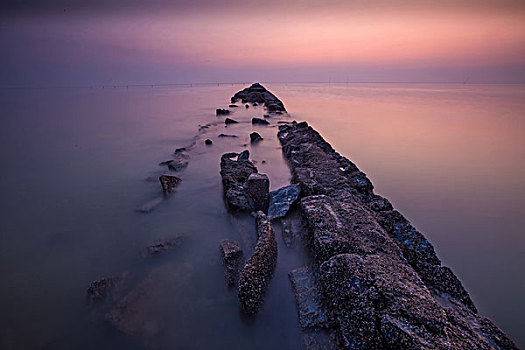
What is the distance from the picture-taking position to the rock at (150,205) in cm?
522

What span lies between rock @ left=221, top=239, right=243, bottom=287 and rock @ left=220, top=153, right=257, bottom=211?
1147mm

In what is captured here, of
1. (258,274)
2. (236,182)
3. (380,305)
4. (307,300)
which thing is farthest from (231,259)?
(236,182)

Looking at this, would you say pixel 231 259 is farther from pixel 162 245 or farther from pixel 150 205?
pixel 150 205

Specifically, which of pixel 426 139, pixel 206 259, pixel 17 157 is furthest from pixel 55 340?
pixel 426 139

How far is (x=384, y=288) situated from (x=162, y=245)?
3325 millimetres

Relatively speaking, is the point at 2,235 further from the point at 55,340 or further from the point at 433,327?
the point at 433,327

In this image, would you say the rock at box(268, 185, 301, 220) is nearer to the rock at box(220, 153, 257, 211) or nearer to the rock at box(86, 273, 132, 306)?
the rock at box(220, 153, 257, 211)

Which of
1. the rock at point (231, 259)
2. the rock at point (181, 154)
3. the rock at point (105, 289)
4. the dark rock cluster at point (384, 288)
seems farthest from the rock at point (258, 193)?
the rock at point (181, 154)

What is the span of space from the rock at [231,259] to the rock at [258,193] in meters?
1.17

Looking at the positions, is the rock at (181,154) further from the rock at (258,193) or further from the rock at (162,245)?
the rock at (162,245)

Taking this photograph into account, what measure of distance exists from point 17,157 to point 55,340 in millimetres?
9854

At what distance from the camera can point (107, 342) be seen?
2568 mm

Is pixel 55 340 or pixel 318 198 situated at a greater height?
pixel 318 198

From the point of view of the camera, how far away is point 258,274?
309 centimetres
